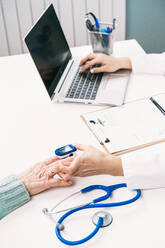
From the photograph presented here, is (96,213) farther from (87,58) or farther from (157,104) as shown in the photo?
(87,58)

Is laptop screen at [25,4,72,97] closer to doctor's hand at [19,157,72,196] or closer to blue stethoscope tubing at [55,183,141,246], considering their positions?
doctor's hand at [19,157,72,196]

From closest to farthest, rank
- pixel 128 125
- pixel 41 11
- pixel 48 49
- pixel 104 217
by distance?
pixel 104 217, pixel 128 125, pixel 48 49, pixel 41 11

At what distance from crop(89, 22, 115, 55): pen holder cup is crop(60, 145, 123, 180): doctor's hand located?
29.3 inches

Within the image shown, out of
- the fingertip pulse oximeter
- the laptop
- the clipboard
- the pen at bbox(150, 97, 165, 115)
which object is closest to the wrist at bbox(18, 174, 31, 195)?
the fingertip pulse oximeter

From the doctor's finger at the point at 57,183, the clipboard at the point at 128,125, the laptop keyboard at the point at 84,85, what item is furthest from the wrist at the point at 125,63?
the doctor's finger at the point at 57,183

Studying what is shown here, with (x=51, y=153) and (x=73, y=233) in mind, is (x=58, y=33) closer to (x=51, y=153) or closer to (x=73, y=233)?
(x=51, y=153)

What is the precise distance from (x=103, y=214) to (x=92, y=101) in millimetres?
516

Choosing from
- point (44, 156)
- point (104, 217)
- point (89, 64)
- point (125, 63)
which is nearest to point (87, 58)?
point (89, 64)

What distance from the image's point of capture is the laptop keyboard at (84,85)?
3.92ft

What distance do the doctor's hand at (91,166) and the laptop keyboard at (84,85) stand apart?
15.3 inches

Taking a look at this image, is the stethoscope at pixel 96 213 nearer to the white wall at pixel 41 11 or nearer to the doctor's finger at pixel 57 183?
the doctor's finger at pixel 57 183

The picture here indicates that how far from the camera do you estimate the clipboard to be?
947mm

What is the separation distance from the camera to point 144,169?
32.5 inches

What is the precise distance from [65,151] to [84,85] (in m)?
0.43
